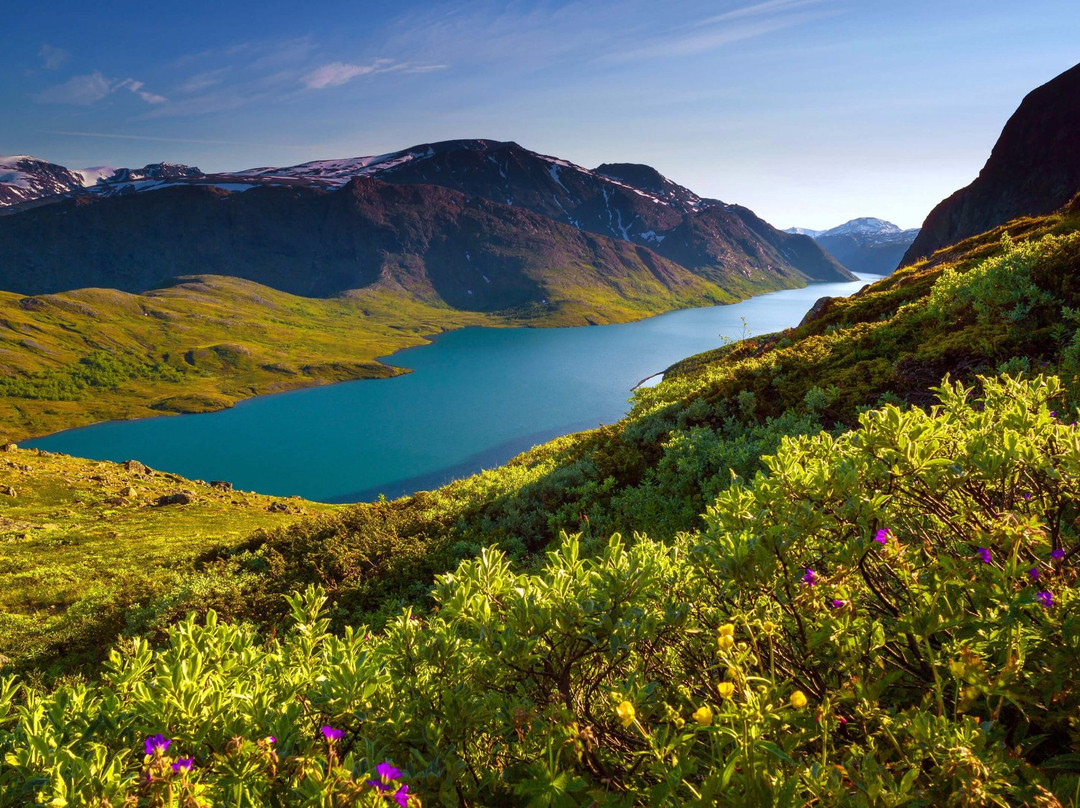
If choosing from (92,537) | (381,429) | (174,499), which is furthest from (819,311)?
(381,429)

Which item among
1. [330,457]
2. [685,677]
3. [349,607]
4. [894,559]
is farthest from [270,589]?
[330,457]

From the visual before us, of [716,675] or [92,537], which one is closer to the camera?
[716,675]

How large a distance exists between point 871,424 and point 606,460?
9.35 m

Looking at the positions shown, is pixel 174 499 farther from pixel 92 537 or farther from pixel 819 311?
pixel 819 311

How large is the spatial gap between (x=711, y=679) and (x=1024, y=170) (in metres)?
172

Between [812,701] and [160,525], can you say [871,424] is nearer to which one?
[812,701]

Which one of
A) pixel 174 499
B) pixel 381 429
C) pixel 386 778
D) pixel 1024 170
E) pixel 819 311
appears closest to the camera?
pixel 386 778

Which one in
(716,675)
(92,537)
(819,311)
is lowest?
(92,537)

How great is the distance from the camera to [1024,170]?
121m

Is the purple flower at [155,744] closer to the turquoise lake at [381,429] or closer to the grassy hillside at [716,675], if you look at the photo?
the grassy hillside at [716,675]

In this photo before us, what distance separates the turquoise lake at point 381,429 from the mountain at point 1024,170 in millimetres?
72729

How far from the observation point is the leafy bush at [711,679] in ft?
6.51

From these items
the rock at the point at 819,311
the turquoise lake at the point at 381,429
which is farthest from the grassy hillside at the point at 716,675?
the turquoise lake at the point at 381,429

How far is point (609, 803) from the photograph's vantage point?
2.06 metres
